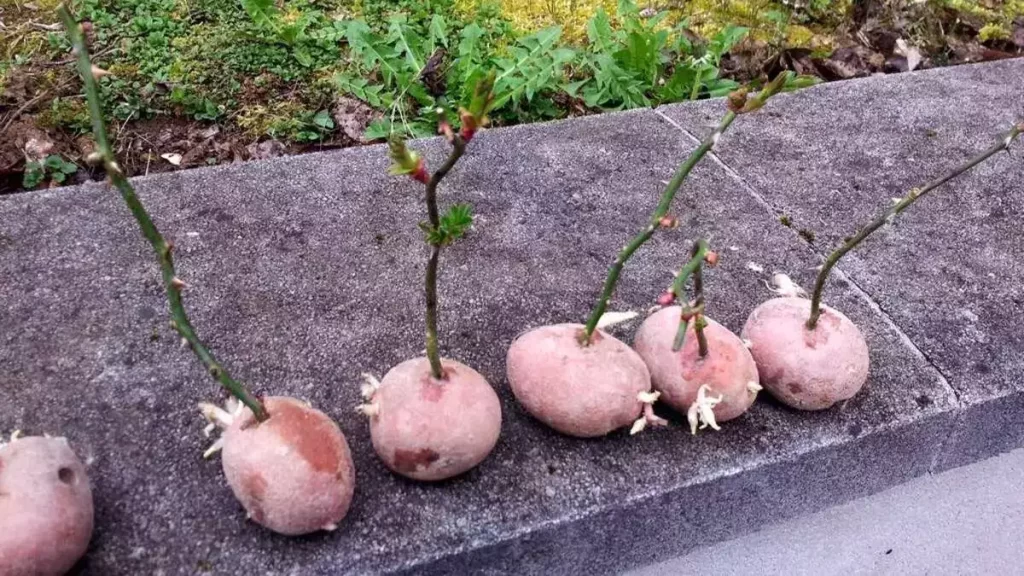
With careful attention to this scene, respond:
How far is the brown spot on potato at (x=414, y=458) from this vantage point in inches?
48.2

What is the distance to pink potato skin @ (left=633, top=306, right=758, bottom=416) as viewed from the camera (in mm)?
1341

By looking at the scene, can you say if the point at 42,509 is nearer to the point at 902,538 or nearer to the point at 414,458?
the point at 414,458

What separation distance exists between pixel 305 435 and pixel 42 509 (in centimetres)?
34

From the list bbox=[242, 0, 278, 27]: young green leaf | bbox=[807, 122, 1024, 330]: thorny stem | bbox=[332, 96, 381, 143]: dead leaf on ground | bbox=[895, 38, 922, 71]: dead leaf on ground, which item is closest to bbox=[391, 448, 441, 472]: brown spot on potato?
bbox=[807, 122, 1024, 330]: thorny stem

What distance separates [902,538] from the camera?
164cm

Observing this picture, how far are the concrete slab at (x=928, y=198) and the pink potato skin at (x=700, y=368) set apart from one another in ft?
1.62

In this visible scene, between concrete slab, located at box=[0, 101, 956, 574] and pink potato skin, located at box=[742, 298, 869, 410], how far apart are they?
7 centimetres

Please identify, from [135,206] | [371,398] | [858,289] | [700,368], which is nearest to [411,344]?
[371,398]

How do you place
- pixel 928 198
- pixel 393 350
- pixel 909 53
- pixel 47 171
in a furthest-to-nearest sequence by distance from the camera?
pixel 909 53 → pixel 47 171 → pixel 928 198 → pixel 393 350

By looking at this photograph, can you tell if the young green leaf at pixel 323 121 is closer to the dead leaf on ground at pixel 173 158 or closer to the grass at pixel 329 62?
the grass at pixel 329 62

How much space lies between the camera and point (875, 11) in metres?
3.48

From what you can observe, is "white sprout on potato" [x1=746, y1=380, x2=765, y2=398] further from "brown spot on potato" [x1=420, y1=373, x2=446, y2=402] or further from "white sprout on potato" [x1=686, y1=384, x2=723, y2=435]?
"brown spot on potato" [x1=420, y1=373, x2=446, y2=402]

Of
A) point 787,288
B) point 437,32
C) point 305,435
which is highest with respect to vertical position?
point 305,435

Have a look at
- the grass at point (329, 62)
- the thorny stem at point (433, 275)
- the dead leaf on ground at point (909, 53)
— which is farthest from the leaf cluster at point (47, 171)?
the dead leaf on ground at point (909, 53)
